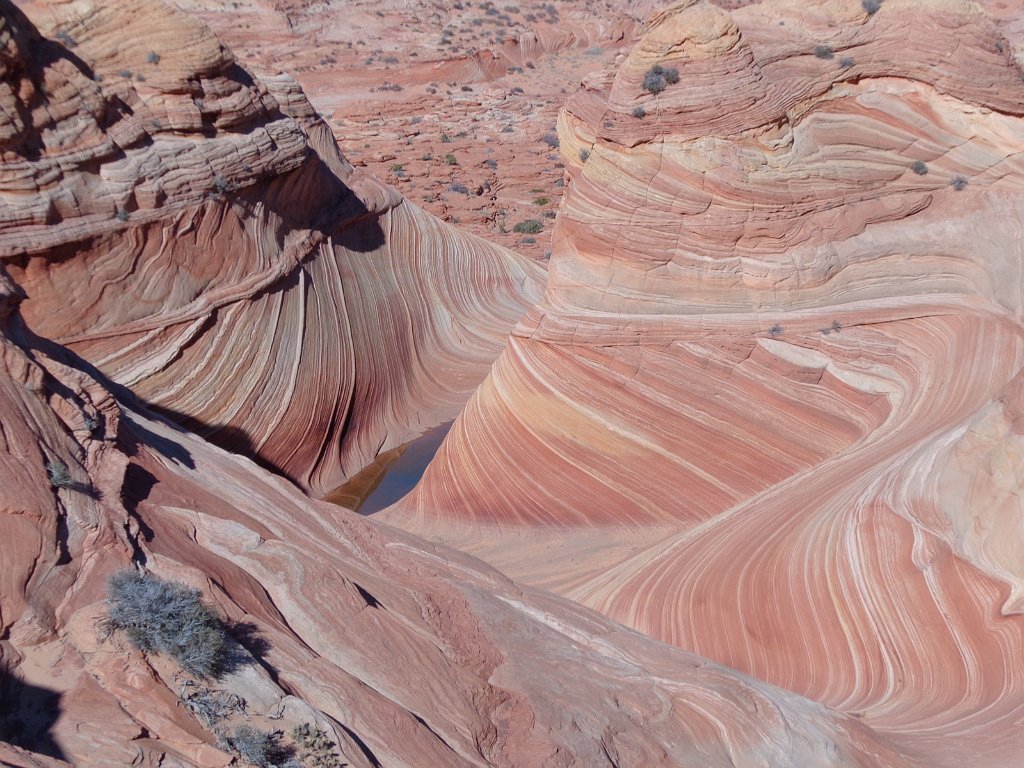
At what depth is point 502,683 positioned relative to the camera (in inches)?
195

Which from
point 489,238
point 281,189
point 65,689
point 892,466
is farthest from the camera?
point 489,238

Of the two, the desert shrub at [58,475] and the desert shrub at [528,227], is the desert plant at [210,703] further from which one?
the desert shrub at [528,227]

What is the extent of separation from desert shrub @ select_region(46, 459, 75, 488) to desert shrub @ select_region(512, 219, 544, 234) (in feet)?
50.2

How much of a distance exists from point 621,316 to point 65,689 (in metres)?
6.26

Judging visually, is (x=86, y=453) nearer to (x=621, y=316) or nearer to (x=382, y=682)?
(x=382, y=682)

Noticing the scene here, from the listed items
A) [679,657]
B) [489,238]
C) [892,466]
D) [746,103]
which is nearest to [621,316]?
[746,103]

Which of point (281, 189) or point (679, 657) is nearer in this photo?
point (679, 657)

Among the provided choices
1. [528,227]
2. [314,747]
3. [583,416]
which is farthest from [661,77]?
[528,227]

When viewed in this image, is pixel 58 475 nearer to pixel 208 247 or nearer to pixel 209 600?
pixel 209 600

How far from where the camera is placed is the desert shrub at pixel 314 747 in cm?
371

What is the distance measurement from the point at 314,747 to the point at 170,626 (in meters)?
0.86

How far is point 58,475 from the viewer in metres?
4.50

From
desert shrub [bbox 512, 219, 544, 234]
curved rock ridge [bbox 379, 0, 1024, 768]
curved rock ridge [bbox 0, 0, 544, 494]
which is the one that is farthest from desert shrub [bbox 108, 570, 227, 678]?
desert shrub [bbox 512, 219, 544, 234]

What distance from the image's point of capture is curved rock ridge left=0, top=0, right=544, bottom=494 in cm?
959
